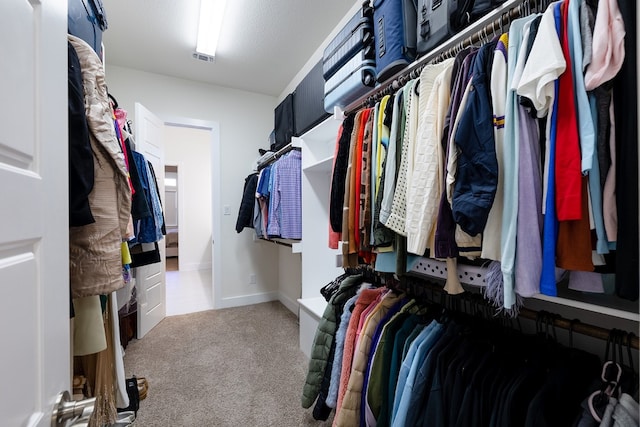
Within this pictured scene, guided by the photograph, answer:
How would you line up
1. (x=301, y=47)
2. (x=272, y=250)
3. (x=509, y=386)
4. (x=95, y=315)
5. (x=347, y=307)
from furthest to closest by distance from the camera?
(x=272, y=250)
(x=301, y=47)
(x=347, y=307)
(x=95, y=315)
(x=509, y=386)

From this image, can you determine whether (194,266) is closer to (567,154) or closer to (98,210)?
(98,210)

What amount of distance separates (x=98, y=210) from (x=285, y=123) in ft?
7.18

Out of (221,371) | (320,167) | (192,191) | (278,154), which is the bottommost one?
(221,371)

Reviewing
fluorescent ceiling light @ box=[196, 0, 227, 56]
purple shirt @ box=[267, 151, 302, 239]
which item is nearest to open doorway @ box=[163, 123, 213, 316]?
fluorescent ceiling light @ box=[196, 0, 227, 56]

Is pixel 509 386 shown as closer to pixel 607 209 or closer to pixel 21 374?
pixel 607 209

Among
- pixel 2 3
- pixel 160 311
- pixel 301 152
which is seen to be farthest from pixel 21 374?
pixel 160 311

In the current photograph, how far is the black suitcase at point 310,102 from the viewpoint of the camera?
2.21 meters

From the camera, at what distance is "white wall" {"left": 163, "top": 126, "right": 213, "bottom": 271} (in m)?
5.23

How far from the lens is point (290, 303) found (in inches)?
124

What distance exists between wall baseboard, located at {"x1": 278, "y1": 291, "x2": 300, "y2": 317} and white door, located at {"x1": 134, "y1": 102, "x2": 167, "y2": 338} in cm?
128

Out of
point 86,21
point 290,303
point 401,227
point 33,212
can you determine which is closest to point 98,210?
point 33,212

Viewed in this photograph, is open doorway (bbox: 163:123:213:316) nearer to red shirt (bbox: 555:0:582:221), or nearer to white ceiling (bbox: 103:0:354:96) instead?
white ceiling (bbox: 103:0:354:96)

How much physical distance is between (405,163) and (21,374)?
106cm

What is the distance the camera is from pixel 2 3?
0.39m
